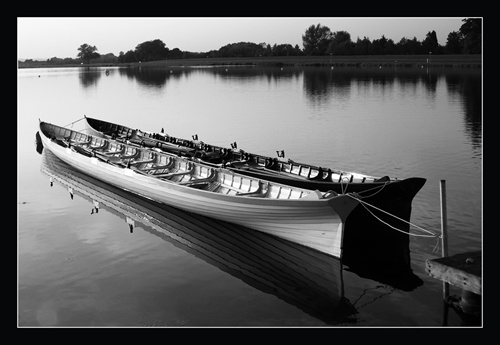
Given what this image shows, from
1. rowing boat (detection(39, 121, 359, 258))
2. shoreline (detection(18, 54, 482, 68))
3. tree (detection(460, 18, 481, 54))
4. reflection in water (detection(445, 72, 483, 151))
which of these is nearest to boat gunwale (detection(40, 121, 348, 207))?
rowing boat (detection(39, 121, 359, 258))

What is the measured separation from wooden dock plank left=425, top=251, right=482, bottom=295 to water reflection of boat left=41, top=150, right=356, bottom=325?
246 centimetres

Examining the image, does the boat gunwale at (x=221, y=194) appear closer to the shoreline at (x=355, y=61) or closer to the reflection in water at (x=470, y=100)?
the reflection in water at (x=470, y=100)

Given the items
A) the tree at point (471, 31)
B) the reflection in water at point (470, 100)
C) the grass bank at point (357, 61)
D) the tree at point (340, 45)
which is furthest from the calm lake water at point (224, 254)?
the tree at point (340, 45)

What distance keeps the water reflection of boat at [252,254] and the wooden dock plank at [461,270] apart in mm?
2456

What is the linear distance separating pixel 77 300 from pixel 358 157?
20.2m

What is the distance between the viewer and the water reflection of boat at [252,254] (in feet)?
47.2

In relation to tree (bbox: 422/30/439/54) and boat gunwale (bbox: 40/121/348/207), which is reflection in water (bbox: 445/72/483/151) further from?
boat gunwale (bbox: 40/121/348/207)

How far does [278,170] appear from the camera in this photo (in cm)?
2347

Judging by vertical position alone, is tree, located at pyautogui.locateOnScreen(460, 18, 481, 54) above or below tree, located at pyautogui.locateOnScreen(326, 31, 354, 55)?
below

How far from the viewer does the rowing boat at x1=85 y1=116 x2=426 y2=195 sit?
60.6ft

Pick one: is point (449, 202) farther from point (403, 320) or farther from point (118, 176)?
point (118, 176)

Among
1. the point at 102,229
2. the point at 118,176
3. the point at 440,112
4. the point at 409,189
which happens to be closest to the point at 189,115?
the point at 440,112

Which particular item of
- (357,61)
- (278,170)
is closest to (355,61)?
(357,61)

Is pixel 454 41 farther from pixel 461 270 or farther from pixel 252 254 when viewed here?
pixel 461 270
